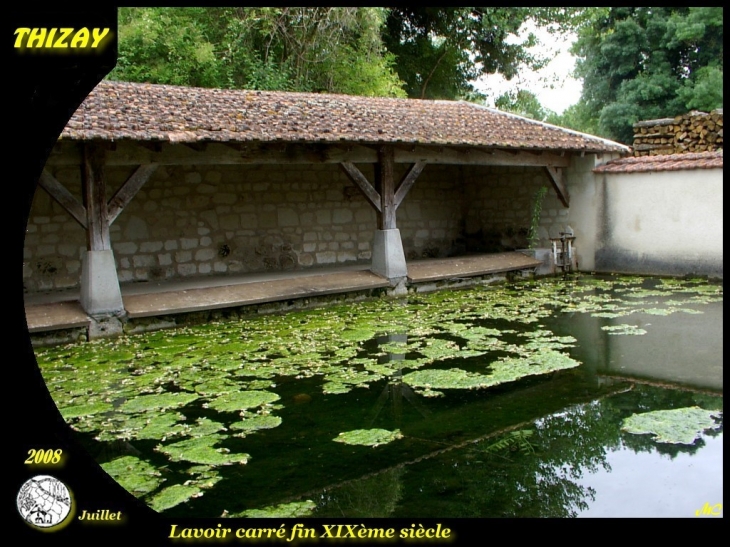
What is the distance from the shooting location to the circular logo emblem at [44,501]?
223cm

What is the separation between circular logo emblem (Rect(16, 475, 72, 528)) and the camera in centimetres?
223

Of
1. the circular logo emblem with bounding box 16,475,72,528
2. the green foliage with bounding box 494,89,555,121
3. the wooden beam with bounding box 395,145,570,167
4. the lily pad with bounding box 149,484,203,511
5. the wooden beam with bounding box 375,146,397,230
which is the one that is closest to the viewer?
the circular logo emblem with bounding box 16,475,72,528

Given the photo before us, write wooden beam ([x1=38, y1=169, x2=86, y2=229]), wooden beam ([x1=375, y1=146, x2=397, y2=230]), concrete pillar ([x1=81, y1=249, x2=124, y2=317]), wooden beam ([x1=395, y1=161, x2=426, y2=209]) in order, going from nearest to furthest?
wooden beam ([x1=38, y1=169, x2=86, y2=229]) → concrete pillar ([x1=81, y1=249, x2=124, y2=317]) → wooden beam ([x1=375, y1=146, x2=397, y2=230]) → wooden beam ([x1=395, y1=161, x2=426, y2=209])

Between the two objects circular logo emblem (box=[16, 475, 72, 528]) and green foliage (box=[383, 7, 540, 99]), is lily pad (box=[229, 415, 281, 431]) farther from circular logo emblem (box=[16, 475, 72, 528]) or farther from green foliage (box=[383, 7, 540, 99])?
green foliage (box=[383, 7, 540, 99])

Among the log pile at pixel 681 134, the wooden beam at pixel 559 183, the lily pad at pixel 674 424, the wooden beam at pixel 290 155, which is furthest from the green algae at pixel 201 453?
the log pile at pixel 681 134

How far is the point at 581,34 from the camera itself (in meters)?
20.2

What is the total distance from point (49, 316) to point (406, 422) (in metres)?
4.69

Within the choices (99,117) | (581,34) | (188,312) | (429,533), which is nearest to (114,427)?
(429,533)

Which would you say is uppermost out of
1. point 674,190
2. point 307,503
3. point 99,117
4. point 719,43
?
point 719,43

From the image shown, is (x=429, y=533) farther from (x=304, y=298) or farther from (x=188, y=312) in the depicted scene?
(x=304, y=298)

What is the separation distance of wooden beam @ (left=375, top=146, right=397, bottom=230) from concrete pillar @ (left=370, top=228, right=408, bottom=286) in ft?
0.43

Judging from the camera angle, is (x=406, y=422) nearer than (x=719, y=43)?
Yes

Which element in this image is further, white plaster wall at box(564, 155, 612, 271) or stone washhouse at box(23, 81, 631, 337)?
white plaster wall at box(564, 155, 612, 271)

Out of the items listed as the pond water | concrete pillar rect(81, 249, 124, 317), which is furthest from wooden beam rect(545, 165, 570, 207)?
concrete pillar rect(81, 249, 124, 317)
